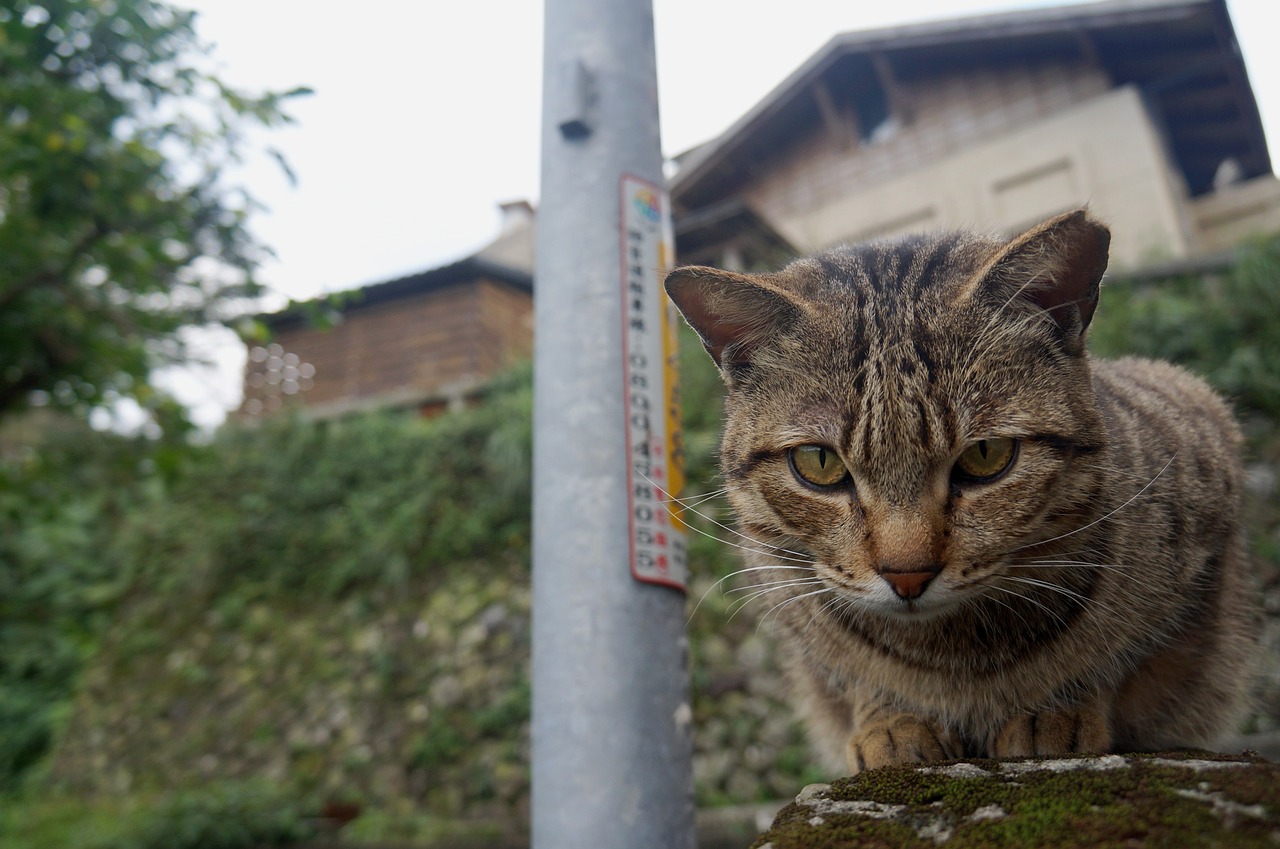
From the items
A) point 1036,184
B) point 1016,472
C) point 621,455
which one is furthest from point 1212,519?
point 1036,184

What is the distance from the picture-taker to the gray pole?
1578mm

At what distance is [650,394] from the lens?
1828mm

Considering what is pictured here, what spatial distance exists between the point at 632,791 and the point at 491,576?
16.4 feet

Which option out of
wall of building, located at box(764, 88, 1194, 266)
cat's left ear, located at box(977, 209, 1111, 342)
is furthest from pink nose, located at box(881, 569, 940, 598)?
A: wall of building, located at box(764, 88, 1194, 266)

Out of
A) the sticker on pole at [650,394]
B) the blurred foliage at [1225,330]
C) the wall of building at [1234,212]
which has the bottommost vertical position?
the sticker on pole at [650,394]

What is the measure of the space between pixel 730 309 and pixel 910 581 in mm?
611

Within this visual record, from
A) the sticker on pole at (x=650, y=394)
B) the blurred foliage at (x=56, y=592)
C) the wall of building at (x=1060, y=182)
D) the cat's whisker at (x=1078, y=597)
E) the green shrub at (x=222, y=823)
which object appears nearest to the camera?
the cat's whisker at (x=1078, y=597)

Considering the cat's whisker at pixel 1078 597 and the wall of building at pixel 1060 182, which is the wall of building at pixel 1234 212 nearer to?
A: the wall of building at pixel 1060 182

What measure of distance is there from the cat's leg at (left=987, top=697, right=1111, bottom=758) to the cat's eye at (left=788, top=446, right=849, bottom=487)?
55 centimetres

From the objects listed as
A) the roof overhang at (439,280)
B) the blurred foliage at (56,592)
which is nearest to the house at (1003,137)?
the roof overhang at (439,280)

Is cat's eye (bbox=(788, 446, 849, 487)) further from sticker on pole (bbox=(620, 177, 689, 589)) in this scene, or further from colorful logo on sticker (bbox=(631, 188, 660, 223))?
colorful logo on sticker (bbox=(631, 188, 660, 223))

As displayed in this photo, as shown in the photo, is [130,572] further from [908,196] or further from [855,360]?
[908,196]

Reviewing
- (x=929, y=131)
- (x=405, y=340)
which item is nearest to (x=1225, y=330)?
(x=929, y=131)

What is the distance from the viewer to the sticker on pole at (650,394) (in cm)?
174
